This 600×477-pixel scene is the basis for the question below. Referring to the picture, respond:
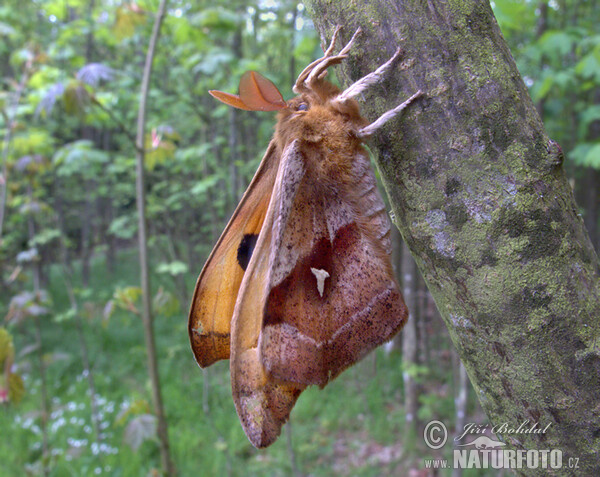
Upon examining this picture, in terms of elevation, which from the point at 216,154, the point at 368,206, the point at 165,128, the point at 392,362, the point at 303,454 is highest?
the point at 216,154

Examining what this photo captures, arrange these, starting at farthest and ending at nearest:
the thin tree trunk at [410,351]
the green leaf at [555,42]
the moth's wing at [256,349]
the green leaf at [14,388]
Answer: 1. the thin tree trunk at [410,351]
2. the green leaf at [555,42]
3. the green leaf at [14,388]
4. the moth's wing at [256,349]

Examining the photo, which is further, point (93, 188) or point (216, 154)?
point (93, 188)

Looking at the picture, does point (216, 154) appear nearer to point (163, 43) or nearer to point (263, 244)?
point (163, 43)

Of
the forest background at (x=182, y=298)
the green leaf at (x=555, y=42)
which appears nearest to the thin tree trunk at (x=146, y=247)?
the forest background at (x=182, y=298)

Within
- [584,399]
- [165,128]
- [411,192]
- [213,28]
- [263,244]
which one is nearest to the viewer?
[584,399]

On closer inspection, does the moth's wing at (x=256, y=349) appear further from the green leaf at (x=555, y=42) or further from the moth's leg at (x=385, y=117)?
the green leaf at (x=555, y=42)

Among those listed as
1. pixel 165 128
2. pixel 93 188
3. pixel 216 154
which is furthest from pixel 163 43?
pixel 93 188

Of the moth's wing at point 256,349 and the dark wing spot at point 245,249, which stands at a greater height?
the dark wing spot at point 245,249
